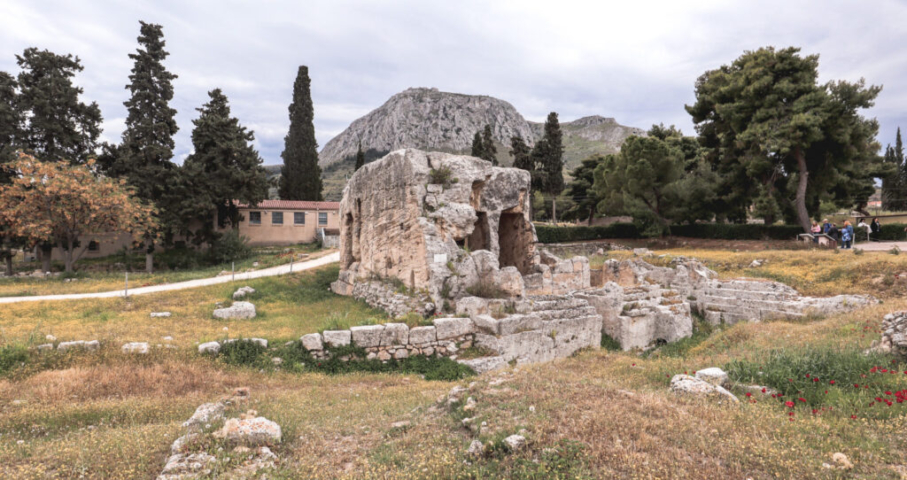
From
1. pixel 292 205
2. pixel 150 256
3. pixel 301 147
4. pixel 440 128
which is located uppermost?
pixel 440 128

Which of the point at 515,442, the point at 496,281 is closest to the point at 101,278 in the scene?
the point at 496,281

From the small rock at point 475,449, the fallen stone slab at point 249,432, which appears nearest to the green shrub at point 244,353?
the fallen stone slab at point 249,432

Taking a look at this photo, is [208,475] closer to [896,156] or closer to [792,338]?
[792,338]

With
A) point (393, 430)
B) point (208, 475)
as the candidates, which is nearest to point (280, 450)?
point (208, 475)

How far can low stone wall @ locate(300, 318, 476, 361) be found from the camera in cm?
946

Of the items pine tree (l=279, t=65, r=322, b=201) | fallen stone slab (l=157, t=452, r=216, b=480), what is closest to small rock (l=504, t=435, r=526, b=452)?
fallen stone slab (l=157, t=452, r=216, b=480)

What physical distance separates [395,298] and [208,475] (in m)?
8.76

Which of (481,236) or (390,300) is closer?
(390,300)

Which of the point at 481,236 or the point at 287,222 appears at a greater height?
the point at 287,222

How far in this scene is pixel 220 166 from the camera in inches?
1107

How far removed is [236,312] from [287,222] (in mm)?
22767

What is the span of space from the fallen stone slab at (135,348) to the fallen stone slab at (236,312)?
14.7 ft

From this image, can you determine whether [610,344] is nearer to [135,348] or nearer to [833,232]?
[135,348]

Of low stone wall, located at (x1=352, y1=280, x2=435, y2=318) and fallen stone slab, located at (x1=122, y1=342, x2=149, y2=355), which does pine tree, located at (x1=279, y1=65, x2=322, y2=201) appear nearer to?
low stone wall, located at (x1=352, y1=280, x2=435, y2=318)
